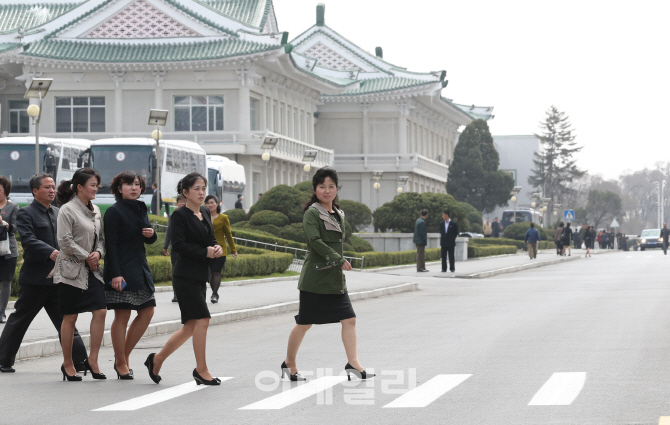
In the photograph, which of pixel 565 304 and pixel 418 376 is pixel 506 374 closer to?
pixel 418 376

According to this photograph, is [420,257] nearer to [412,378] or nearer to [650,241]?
[412,378]

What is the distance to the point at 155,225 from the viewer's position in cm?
2984

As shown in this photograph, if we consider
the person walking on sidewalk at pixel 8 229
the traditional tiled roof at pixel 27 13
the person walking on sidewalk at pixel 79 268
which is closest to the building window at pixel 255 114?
the traditional tiled roof at pixel 27 13

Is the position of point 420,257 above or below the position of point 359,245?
below

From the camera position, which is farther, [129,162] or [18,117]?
[18,117]

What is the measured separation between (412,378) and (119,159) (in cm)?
3015

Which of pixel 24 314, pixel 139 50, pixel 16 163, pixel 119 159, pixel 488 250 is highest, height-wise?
pixel 139 50

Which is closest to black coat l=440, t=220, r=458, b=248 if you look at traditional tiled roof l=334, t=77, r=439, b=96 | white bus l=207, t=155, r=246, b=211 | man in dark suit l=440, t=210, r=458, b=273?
man in dark suit l=440, t=210, r=458, b=273

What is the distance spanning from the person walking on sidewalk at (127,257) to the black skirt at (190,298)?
13.7 inches

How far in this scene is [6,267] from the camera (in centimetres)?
1235

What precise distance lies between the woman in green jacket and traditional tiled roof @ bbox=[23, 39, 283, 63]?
42.1 m

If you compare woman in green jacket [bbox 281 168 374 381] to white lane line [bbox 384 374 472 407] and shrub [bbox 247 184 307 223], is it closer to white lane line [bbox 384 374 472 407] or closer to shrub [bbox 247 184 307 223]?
white lane line [bbox 384 374 472 407]

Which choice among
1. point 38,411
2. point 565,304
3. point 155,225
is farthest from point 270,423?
point 155,225

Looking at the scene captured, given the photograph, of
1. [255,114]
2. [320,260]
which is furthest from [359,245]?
[320,260]
